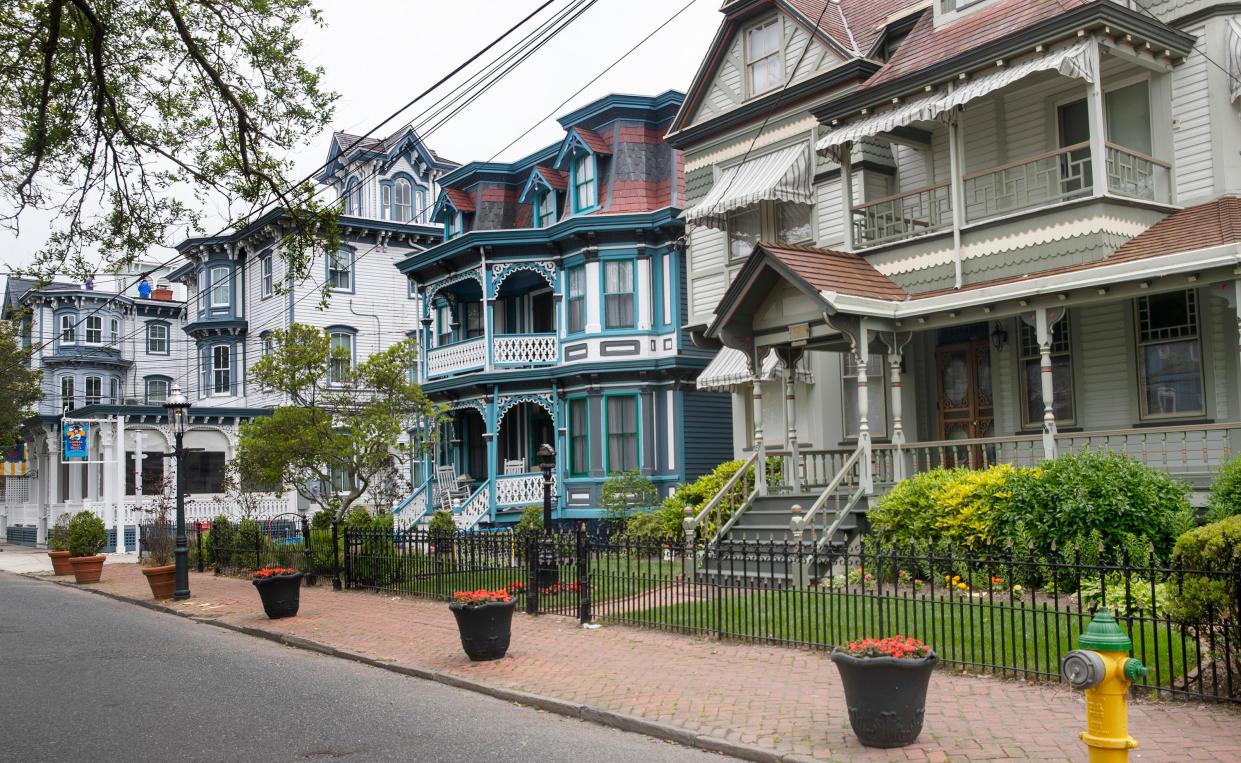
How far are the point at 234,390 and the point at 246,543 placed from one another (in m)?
20.1

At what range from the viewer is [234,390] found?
43.3 meters

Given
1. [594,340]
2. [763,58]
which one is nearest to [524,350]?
[594,340]

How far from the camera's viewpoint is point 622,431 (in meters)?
28.8

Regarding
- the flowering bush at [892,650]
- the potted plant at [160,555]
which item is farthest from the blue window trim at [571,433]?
the flowering bush at [892,650]

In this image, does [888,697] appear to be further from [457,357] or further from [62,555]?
[62,555]

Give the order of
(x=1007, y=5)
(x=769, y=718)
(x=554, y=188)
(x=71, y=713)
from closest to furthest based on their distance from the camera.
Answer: (x=769, y=718) < (x=71, y=713) < (x=1007, y=5) < (x=554, y=188)

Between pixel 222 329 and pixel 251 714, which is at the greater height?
pixel 222 329

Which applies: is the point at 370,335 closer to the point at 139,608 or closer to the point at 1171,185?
the point at 139,608

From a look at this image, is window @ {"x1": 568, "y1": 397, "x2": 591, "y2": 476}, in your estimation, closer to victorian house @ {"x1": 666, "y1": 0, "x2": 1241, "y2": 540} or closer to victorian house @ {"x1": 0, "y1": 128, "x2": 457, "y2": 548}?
victorian house @ {"x1": 666, "y1": 0, "x2": 1241, "y2": 540}

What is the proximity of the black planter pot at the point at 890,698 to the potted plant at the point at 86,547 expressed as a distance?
73.5 feet

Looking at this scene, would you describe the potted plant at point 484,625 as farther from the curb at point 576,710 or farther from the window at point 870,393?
the window at point 870,393

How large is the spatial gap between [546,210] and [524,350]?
4349mm

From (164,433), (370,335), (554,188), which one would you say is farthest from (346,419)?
(370,335)

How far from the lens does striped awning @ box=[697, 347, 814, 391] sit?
2136cm
